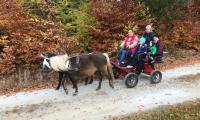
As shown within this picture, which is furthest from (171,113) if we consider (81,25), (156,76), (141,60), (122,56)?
(81,25)

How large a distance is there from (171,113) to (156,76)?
107 inches

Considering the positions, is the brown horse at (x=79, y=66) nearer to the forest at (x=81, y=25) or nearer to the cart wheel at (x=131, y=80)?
the cart wheel at (x=131, y=80)

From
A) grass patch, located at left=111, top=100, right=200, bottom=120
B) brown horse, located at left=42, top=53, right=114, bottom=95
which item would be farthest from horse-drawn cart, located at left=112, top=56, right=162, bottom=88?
grass patch, located at left=111, top=100, right=200, bottom=120

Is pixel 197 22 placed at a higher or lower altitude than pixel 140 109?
higher

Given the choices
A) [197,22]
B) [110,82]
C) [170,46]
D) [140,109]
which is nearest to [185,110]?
[140,109]

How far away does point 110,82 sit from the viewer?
47.2 ft

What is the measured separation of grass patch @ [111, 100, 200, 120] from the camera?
476 inches

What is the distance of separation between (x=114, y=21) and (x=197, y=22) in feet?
Result: 16.7

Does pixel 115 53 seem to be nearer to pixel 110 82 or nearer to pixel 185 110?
pixel 110 82

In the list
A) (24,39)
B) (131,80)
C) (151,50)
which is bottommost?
(131,80)

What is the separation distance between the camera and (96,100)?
13.2 metres

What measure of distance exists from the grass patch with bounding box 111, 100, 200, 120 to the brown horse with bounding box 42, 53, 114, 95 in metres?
2.30

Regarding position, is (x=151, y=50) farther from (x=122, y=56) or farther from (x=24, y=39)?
(x=24, y=39)

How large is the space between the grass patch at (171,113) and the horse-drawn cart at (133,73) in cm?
192
